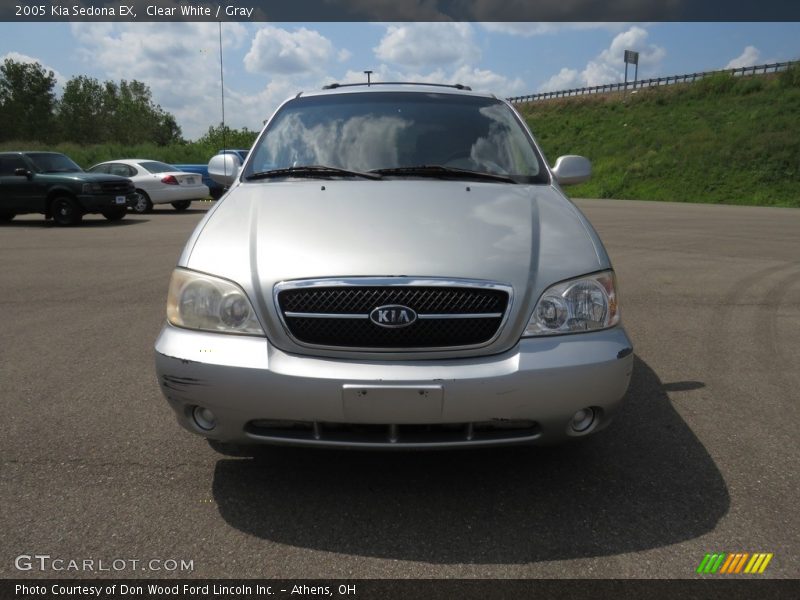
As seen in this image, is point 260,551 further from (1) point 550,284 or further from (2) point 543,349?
(1) point 550,284

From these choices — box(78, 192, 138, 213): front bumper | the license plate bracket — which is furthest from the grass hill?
the license plate bracket

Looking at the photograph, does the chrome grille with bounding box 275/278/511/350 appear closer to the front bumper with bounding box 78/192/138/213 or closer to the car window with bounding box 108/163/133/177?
the front bumper with bounding box 78/192/138/213

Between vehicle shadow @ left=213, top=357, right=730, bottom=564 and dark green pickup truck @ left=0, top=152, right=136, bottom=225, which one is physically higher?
dark green pickup truck @ left=0, top=152, right=136, bottom=225

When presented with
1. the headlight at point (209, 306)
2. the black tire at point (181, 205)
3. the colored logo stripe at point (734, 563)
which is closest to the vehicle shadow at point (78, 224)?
the black tire at point (181, 205)

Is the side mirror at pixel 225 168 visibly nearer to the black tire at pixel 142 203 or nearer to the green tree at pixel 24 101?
the black tire at pixel 142 203

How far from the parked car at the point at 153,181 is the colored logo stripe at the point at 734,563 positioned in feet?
58.9

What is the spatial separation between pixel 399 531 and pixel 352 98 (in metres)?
2.76

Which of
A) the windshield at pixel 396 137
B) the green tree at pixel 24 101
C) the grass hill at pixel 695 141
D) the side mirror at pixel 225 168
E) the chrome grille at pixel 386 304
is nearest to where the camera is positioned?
the chrome grille at pixel 386 304

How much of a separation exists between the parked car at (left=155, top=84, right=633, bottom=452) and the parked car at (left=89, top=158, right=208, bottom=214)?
1646cm

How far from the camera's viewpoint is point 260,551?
2.51 m

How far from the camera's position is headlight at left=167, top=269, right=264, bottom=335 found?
2.76 meters

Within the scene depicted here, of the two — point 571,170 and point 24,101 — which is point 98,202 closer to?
point 571,170

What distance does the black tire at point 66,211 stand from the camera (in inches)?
599

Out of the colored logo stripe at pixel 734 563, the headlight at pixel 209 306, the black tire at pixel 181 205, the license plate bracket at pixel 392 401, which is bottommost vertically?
the colored logo stripe at pixel 734 563
